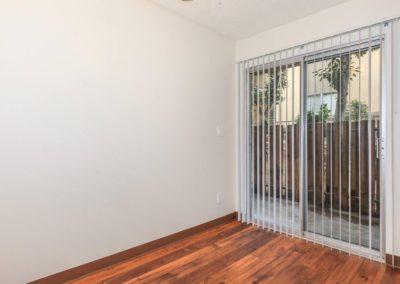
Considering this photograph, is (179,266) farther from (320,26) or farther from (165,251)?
(320,26)

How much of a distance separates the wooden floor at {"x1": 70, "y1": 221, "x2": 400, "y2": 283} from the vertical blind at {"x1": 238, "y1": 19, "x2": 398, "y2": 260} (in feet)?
0.81

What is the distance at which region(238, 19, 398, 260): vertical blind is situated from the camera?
7.70 ft

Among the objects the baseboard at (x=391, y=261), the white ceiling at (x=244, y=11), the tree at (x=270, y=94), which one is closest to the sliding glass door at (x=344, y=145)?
the baseboard at (x=391, y=261)

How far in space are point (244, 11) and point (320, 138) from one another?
1.63m

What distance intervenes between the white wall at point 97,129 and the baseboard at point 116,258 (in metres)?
0.06

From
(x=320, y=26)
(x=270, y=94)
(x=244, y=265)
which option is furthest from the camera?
(x=270, y=94)

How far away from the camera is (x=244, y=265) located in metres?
2.32

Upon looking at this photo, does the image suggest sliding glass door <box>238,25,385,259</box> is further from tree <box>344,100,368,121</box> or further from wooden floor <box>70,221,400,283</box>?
wooden floor <box>70,221,400,283</box>

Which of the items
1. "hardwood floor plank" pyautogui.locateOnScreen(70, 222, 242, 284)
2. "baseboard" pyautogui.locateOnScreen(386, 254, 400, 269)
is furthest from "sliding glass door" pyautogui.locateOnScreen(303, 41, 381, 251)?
"hardwood floor plank" pyautogui.locateOnScreen(70, 222, 242, 284)

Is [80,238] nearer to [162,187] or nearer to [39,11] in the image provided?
[162,187]

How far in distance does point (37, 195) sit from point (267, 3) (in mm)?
2758

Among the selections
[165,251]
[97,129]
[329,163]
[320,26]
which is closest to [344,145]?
[329,163]

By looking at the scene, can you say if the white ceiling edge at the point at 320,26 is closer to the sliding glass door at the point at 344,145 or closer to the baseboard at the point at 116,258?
the sliding glass door at the point at 344,145

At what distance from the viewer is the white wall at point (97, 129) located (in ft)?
6.00
